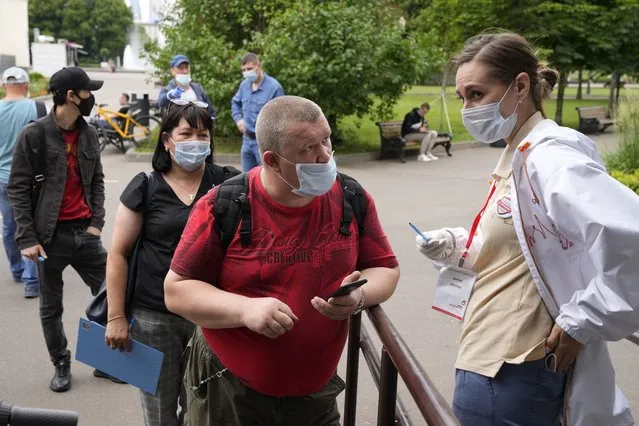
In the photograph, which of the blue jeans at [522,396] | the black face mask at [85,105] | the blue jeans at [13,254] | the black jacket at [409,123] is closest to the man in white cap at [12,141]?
the blue jeans at [13,254]

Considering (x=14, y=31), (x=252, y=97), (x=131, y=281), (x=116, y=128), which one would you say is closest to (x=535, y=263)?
(x=131, y=281)

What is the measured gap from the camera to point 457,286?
246 centimetres

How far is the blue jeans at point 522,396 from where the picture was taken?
87.7 inches

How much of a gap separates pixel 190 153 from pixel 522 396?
179cm

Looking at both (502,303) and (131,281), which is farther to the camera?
(131,281)

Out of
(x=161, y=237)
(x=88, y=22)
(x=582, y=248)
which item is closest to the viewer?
(x=582, y=248)

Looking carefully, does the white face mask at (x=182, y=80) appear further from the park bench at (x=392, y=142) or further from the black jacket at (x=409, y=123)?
the black jacket at (x=409, y=123)

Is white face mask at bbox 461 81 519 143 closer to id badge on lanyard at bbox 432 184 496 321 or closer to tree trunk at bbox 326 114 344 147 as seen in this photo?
id badge on lanyard at bbox 432 184 496 321

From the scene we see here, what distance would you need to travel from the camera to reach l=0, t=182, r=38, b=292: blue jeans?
21.6 feet

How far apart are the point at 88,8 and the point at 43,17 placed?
5972 millimetres

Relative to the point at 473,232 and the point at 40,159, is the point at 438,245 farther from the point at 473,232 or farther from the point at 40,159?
the point at 40,159

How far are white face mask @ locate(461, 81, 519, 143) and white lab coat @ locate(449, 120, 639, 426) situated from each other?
0.13 m

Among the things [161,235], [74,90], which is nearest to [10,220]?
[74,90]

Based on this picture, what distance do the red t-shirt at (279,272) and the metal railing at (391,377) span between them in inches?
7.8
